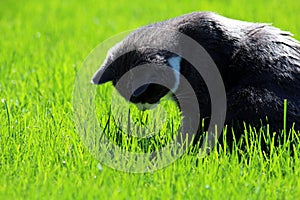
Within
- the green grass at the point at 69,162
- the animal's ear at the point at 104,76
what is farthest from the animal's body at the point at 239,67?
the green grass at the point at 69,162

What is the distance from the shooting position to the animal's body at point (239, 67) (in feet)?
13.8

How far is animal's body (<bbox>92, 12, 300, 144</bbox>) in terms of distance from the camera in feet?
13.8

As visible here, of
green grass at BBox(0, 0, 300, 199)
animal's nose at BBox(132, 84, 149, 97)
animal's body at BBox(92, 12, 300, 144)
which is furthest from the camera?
animal's body at BBox(92, 12, 300, 144)

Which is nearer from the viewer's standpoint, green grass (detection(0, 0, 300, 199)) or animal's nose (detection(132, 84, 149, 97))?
green grass (detection(0, 0, 300, 199))

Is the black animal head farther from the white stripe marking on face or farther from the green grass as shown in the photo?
the green grass

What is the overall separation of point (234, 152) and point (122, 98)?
92 cm

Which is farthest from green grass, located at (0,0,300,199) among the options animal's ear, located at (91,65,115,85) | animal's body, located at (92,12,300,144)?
animal's ear, located at (91,65,115,85)

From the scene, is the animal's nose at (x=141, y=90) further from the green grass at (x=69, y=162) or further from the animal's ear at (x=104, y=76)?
the green grass at (x=69, y=162)

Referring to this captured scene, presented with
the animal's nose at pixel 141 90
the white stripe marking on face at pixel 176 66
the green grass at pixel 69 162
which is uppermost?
the white stripe marking on face at pixel 176 66

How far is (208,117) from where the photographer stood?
4398 mm

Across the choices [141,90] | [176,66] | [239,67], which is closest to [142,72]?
[141,90]

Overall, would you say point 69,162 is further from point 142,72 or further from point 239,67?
point 239,67

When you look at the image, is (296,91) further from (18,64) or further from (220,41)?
(18,64)

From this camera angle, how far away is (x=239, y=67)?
436cm
